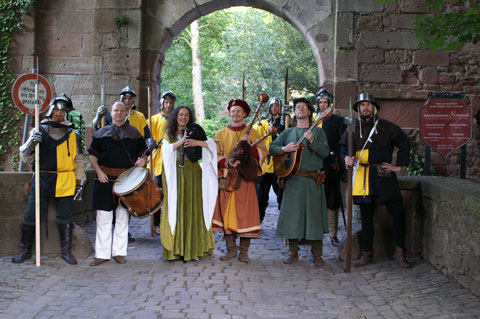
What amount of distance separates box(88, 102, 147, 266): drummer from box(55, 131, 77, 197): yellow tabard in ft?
0.81

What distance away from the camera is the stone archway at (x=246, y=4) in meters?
9.45

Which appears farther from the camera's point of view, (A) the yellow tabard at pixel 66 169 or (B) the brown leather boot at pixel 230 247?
(B) the brown leather boot at pixel 230 247

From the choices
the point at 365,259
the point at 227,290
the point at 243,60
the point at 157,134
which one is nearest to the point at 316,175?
the point at 365,259

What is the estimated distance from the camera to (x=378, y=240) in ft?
20.4

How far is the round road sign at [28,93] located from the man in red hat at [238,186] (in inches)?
80.6

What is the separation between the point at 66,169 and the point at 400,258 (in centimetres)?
380

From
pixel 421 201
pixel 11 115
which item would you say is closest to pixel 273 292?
pixel 421 201

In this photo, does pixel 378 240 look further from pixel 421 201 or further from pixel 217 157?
pixel 217 157

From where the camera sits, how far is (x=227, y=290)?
4844 mm

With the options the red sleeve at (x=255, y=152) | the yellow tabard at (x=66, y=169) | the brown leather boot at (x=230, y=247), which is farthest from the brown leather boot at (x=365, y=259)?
the yellow tabard at (x=66, y=169)

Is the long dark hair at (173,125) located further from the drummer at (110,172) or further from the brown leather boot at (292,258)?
the brown leather boot at (292,258)

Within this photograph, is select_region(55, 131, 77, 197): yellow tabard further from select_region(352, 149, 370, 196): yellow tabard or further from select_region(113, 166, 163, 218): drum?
select_region(352, 149, 370, 196): yellow tabard

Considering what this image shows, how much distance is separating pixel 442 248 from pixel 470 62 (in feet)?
16.2

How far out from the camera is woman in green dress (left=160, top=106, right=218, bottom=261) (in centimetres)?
583
